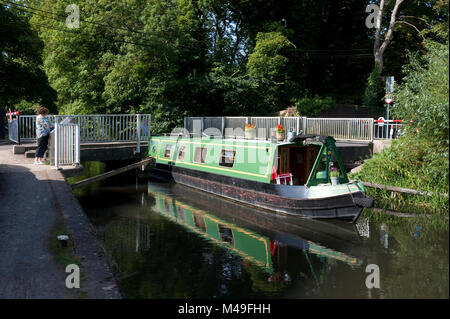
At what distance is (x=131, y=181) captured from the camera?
19.1 meters

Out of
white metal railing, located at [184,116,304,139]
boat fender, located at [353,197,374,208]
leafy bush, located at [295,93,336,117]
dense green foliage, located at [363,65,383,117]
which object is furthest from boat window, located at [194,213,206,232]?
dense green foliage, located at [363,65,383,117]

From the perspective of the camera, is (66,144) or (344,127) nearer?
(66,144)

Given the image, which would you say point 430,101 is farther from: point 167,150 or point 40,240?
point 167,150

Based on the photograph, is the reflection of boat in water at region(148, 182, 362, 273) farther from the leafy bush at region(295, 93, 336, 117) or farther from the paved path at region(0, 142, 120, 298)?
the leafy bush at region(295, 93, 336, 117)

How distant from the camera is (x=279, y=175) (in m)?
12.5

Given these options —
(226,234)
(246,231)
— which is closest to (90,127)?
(226,234)

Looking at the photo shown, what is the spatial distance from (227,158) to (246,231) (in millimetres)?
4217

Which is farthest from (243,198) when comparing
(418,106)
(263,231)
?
(418,106)

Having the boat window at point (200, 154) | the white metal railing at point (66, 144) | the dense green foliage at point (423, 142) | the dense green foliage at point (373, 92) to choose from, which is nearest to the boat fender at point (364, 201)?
the dense green foliage at point (423, 142)

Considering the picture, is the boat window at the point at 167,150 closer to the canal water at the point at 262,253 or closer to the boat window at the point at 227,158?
the boat window at the point at 227,158

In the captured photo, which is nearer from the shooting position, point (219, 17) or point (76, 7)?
point (76, 7)

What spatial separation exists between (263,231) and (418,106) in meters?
5.57

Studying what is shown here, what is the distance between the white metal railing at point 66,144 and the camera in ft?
35.5

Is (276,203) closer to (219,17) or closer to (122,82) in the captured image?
(122,82)
